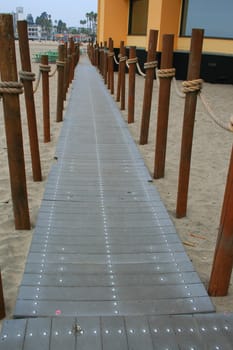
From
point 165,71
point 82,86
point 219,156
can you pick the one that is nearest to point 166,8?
point 82,86

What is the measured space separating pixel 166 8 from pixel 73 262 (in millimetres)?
13255

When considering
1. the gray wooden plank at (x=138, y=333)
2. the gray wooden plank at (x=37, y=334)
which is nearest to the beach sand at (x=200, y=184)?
the gray wooden plank at (x=138, y=333)

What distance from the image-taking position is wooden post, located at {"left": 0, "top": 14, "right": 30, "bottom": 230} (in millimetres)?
2301

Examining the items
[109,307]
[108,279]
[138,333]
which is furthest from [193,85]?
[138,333]

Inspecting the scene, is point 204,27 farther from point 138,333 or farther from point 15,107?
point 138,333

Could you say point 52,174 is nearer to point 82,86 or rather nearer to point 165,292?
point 165,292

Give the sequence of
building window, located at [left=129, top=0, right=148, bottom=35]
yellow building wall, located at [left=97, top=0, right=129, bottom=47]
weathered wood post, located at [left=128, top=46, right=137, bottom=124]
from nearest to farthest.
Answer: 1. weathered wood post, located at [left=128, top=46, right=137, bottom=124]
2. building window, located at [left=129, top=0, right=148, bottom=35]
3. yellow building wall, located at [left=97, top=0, right=129, bottom=47]

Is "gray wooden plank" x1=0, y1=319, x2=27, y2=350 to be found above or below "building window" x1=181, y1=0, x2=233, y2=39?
below

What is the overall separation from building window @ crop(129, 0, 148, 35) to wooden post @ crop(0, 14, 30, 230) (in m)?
16.3

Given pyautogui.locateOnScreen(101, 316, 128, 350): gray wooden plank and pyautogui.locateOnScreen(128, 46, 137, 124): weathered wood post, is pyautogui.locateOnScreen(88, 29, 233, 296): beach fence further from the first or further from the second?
pyautogui.locateOnScreen(128, 46, 137, 124): weathered wood post

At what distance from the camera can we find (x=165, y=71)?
365 centimetres

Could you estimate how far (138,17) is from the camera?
1856cm

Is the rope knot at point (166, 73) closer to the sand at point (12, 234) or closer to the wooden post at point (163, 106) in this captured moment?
the wooden post at point (163, 106)

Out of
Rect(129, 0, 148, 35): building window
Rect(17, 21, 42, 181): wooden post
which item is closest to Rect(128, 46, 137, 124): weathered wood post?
Rect(17, 21, 42, 181): wooden post
